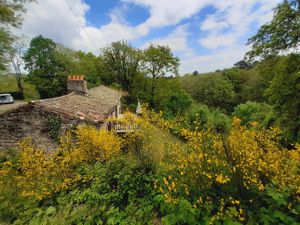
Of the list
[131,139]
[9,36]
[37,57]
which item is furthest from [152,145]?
[37,57]

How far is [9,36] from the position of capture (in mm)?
16844

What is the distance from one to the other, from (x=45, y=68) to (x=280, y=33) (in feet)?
108

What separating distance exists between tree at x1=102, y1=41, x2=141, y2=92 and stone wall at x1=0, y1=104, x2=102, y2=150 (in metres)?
21.4

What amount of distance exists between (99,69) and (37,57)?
11.8 metres

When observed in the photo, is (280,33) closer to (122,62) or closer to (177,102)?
(177,102)

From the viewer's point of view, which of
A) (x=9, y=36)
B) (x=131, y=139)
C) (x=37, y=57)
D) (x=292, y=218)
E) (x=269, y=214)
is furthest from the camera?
(x=37, y=57)

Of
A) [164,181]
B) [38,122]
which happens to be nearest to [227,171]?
[164,181]

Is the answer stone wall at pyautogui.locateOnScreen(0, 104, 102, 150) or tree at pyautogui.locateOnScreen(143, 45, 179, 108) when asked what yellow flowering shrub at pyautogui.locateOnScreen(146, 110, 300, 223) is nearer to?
stone wall at pyautogui.locateOnScreen(0, 104, 102, 150)

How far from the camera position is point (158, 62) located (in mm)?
28062

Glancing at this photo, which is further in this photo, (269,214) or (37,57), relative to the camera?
(37,57)

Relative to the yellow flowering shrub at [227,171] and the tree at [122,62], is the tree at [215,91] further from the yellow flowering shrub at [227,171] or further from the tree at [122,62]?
the yellow flowering shrub at [227,171]

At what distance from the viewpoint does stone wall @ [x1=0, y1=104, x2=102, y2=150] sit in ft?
31.2

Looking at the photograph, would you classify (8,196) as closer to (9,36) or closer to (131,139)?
(131,139)

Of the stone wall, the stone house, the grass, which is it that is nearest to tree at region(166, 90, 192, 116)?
the stone house
